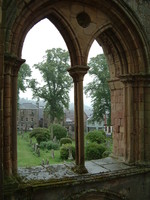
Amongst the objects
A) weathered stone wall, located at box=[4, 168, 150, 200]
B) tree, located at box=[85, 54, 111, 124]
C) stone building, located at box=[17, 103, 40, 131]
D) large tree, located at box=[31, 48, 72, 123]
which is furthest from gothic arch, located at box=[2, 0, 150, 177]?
stone building, located at box=[17, 103, 40, 131]

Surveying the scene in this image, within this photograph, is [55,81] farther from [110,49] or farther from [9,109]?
[9,109]

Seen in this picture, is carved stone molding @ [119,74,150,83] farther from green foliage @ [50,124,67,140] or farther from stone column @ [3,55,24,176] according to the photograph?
green foliage @ [50,124,67,140]

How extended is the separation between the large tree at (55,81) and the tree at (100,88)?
3.17 metres

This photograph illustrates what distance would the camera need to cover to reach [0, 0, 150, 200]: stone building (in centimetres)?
372

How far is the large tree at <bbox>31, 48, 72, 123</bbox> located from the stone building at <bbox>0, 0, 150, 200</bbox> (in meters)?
17.7

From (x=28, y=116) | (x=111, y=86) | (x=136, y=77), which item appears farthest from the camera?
(x=28, y=116)

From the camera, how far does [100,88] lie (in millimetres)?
21172

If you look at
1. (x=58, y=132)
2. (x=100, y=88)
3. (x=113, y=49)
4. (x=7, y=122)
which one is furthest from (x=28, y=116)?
(x=7, y=122)

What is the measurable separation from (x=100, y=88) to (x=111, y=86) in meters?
15.4

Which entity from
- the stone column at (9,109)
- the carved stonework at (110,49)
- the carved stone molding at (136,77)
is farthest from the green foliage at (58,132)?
the stone column at (9,109)

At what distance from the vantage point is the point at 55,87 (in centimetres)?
2367

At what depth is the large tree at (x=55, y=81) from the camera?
23.2 meters

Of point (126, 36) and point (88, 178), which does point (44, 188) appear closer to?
point (88, 178)

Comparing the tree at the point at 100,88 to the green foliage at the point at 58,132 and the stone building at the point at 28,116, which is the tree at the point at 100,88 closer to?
the green foliage at the point at 58,132
